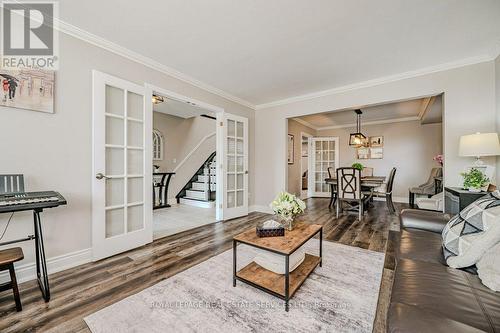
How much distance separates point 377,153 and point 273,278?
6.17 m

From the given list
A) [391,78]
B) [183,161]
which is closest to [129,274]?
[391,78]

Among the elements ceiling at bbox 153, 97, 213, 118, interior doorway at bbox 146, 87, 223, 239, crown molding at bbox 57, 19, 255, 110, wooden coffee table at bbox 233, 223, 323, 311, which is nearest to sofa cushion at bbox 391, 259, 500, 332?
wooden coffee table at bbox 233, 223, 323, 311

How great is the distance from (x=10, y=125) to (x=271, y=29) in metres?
2.58

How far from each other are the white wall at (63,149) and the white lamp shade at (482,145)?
4225mm

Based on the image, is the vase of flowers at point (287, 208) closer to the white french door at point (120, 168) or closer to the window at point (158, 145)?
the white french door at point (120, 168)

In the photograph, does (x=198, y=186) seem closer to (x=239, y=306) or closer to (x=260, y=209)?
(x=260, y=209)

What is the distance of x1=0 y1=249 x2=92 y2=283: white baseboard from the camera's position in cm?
186

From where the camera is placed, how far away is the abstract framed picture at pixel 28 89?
183 cm

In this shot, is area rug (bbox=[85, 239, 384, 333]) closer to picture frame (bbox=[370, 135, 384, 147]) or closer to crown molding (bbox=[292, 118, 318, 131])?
crown molding (bbox=[292, 118, 318, 131])

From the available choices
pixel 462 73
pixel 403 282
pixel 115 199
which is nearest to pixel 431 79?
pixel 462 73

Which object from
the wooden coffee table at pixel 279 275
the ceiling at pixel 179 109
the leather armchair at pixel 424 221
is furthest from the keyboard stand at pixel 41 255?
the ceiling at pixel 179 109

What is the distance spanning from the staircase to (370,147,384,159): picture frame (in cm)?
485

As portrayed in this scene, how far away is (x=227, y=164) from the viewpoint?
13.6 feet

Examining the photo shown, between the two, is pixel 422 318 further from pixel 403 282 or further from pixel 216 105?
pixel 216 105
